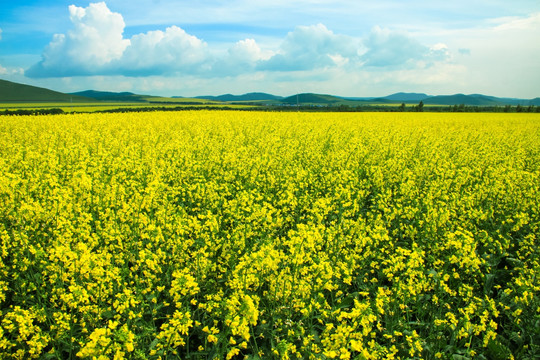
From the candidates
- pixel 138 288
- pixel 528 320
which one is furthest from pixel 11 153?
pixel 528 320

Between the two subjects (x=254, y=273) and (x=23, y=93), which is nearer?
(x=254, y=273)

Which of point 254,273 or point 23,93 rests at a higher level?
point 23,93

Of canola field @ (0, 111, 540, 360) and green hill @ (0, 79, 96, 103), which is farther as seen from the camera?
green hill @ (0, 79, 96, 103)

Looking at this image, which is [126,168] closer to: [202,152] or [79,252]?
[202,152]

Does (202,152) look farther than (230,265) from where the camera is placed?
Yes

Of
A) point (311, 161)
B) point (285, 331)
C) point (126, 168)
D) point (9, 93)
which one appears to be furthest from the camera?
point (9, 93)

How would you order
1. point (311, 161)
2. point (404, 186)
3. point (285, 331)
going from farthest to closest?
point (311, 161) < point (404, 186) < point (285, 331)

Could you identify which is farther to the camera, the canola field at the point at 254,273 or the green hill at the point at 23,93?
the green hill at the point at 23,93

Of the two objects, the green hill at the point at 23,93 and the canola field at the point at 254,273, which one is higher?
the green hill at the point at 23,93

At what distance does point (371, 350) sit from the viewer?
9.70 feet

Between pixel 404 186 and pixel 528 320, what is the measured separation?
3.66 m

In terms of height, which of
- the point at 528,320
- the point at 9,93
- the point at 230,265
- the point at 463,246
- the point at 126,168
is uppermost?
the point at 9,93

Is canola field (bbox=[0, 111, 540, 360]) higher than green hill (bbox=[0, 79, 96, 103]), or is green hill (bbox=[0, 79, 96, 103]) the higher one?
green hill (bbox=[0, 79, 96, 103])

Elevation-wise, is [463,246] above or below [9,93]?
below
